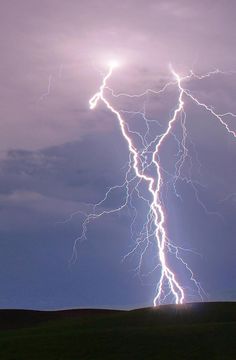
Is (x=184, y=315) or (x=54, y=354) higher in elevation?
(x=184, y=315)

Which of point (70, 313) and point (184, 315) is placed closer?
point (184, 315)

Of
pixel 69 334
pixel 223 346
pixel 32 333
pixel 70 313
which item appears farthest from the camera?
pixel 70 313

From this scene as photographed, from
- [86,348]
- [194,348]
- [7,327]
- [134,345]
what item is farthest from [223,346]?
[7,327]

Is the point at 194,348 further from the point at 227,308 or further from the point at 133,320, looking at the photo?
the point at 227,308

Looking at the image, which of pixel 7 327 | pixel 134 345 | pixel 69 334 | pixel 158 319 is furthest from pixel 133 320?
pixel 7 327

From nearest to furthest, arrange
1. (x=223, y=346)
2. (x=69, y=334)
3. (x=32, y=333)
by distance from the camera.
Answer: (x=223, y=346), (x=69, y=334), (x=32, y=333)

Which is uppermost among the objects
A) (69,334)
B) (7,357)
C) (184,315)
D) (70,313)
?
(70,313)
